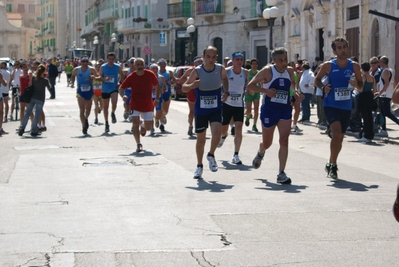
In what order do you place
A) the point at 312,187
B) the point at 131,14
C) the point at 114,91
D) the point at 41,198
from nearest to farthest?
the point at 41,198 → the point at 312,187 → the point at 114,91 → the point at 131,14

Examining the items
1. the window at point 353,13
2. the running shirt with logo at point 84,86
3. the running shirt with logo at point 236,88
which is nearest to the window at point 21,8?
the window at point 353,13

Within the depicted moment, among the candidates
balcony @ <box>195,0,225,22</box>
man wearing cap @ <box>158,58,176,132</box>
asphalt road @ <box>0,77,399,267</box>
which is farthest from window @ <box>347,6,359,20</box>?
balcony @ <box>195,0,225,22</box>

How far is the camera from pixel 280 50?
37.2ft

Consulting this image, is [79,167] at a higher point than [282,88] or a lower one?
lower

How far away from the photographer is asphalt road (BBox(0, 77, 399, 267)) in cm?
689

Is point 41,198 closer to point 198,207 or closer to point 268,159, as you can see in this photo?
point 198,207

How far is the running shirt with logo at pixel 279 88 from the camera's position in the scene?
11297 mm

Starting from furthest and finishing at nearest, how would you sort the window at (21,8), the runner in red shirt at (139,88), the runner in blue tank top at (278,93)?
the window at (21,8), the runner in red shirt at (139,88), the runner in blue tank top at (278,93)

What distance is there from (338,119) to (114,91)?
936 centimetres

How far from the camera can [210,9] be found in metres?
54.5

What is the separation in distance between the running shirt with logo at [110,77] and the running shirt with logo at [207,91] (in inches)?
328

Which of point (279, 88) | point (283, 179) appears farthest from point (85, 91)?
point (283, 179)

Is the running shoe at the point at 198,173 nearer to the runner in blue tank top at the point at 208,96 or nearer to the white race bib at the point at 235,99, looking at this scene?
the runner in blue tank top at the point at 208,96

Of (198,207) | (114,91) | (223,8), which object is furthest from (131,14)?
(198,207)
